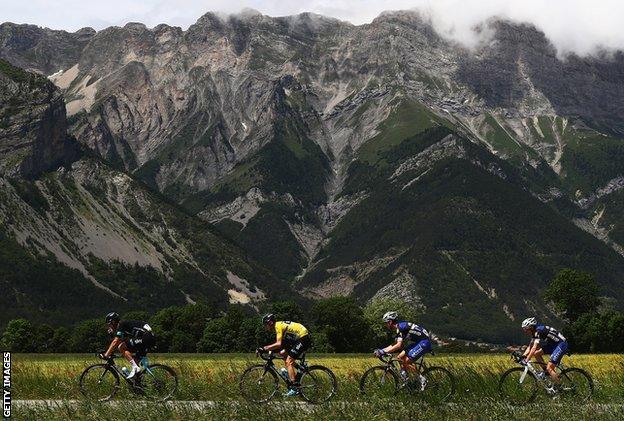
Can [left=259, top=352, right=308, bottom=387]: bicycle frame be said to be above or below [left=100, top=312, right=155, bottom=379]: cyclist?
above

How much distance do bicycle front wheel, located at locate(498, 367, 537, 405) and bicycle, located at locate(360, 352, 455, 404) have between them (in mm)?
2057

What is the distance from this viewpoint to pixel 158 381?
35812mm

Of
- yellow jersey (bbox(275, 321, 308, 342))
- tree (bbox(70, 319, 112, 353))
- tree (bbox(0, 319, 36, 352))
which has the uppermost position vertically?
yellow jersey (bbox(275, 321, 308, 342))

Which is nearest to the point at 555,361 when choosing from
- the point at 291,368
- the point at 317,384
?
the point at 317,384

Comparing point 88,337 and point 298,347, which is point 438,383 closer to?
point 298,347

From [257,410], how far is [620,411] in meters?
11.5

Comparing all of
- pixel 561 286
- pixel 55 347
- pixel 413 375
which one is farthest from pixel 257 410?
pixel 55 347

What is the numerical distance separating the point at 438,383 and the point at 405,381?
1382 mm

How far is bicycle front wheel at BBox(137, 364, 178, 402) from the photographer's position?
35406mm

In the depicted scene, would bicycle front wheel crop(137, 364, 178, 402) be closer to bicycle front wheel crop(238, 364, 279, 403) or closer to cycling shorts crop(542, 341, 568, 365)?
bicycle front wheel crop(238, 364, 279, 403)

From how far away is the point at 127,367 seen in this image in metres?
37.0

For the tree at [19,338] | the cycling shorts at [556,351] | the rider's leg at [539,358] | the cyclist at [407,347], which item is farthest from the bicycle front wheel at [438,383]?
the tree at [19,338]

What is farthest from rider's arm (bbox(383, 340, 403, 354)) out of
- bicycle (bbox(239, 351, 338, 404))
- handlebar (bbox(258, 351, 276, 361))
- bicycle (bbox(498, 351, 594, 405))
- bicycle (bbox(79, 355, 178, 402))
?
bicycle (bbox(79, 355, 178, 402))

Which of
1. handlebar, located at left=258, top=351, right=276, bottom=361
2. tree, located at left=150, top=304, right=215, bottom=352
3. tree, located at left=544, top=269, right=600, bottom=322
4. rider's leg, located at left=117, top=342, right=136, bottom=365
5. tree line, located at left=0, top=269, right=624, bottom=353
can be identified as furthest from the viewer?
tree, located at left=544, top=269, right=600, bottom=322
